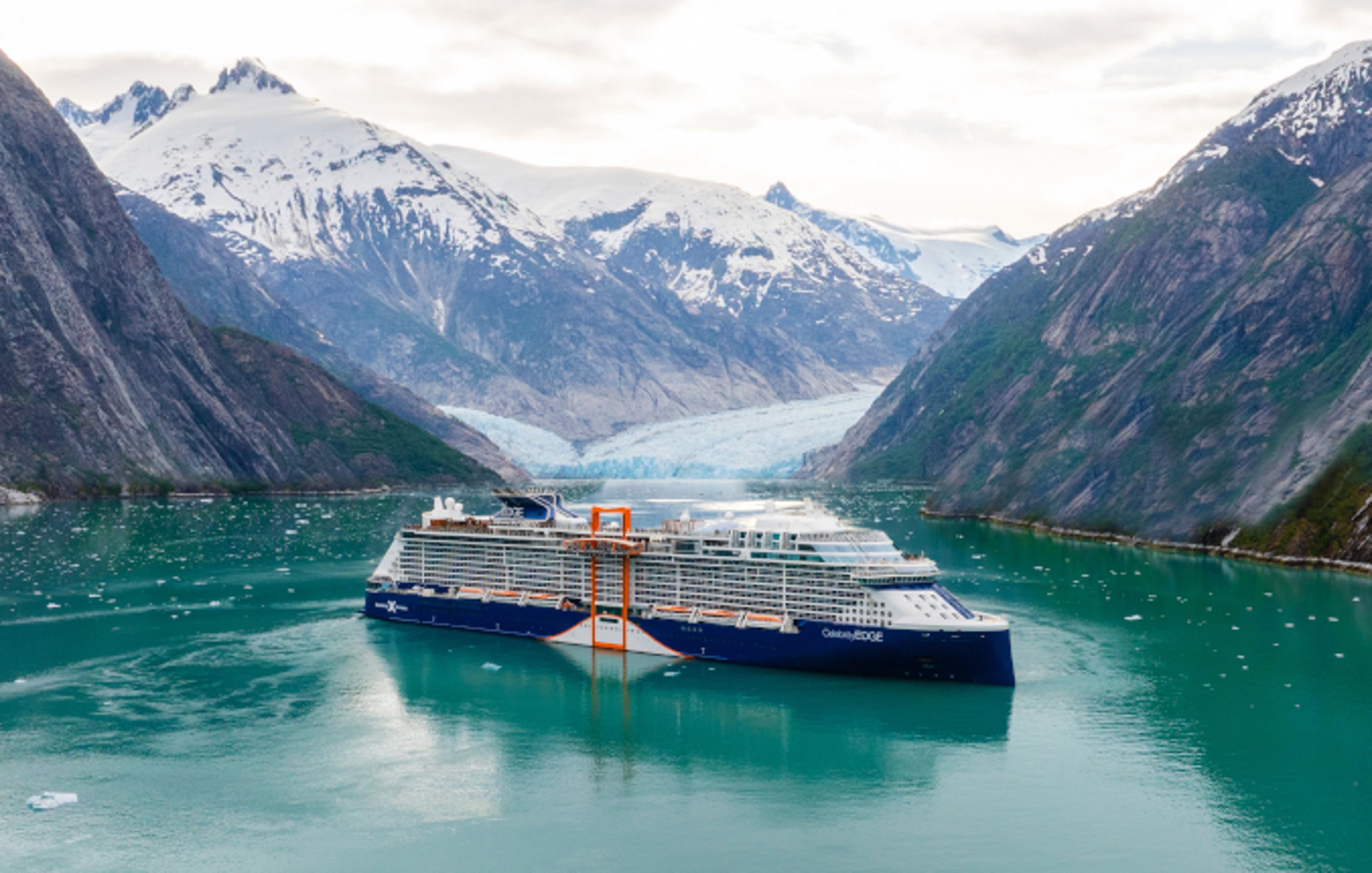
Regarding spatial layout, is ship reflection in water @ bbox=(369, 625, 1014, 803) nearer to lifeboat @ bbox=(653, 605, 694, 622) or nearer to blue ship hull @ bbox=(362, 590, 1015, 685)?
blue ship hull @ bbox=(362, 590, 1015, 685)

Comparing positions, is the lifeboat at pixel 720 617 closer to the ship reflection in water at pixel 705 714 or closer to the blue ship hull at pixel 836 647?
the blue ship hull at pixel 836 647

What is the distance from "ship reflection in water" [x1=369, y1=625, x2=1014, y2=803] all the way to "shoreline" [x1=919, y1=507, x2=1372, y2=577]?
5831cm

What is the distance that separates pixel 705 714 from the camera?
6197 centimetres

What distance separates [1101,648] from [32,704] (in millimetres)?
58510

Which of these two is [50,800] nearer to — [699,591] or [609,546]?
[609,546]

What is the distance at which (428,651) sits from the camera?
3049 inches

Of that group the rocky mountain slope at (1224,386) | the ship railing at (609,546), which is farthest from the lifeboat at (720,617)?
the rocky mountain slope at (1224,386)

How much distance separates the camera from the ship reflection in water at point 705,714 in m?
55.0

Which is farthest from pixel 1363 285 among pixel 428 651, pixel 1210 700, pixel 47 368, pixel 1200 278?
pixel 47 368

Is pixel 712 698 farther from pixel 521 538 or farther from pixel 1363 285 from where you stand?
pixel 1363 285

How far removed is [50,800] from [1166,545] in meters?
111

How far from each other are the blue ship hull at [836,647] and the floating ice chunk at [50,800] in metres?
31.5

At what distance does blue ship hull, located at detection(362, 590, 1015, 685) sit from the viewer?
6456cm

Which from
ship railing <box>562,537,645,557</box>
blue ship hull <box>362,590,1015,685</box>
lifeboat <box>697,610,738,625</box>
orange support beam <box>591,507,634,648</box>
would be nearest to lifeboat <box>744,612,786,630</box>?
blue ship hull <box>362,590,1015,685</box>
